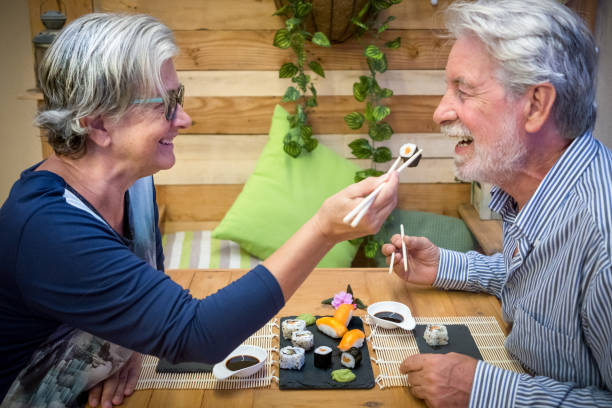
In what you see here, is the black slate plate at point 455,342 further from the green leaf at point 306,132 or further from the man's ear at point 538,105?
the green leaf at point 306,132

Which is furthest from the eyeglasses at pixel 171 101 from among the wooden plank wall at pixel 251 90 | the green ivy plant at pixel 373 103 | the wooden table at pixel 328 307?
the wooden plank wall at pixel 251 90

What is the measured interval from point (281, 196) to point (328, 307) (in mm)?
1209

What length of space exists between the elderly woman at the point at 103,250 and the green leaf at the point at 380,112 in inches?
57.0

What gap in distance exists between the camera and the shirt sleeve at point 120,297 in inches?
50.3

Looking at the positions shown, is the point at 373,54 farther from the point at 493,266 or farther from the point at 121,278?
the point at 121,278

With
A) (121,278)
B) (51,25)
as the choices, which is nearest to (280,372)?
(121,278)

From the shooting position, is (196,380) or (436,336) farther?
(436,336)

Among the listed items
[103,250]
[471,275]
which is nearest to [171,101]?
[103,250]

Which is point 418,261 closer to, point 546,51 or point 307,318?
point 307,318

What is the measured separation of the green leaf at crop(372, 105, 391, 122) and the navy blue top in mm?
1701

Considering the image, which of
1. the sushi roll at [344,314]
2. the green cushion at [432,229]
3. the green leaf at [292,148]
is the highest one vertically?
the green leaf at [292,148]

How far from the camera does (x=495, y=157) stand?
1596mm

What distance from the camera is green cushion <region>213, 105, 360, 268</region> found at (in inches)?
114

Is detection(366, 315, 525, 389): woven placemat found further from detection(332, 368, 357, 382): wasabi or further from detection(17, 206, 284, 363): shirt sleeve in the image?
detection(17, 206, 284, 363): shirt sleeve
